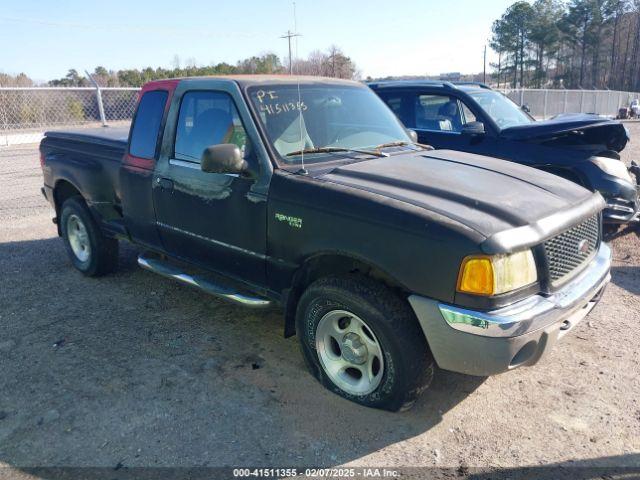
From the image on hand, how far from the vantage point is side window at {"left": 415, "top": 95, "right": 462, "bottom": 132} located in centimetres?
722

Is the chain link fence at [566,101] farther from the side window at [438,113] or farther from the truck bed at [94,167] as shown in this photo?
the truck bed at [94,167]

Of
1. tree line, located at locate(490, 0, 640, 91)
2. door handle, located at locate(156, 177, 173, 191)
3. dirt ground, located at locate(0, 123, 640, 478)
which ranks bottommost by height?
dirt ground, located at locate(0, 123, 640, 478)

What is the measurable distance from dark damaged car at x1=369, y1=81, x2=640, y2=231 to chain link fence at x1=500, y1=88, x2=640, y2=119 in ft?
58.6

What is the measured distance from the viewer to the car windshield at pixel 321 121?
3.62 m

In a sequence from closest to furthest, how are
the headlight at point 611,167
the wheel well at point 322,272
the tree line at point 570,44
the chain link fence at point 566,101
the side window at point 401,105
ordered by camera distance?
the wheel well at point 322,272 → the headlight at point 611,167 → the side window at point 401,105 → the chain link fence at point 566,101 → the tree line at point 570,44

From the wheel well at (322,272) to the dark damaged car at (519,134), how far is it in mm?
4019

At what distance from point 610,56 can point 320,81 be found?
66.3m

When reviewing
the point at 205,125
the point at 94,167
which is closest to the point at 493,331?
the point at 205,125

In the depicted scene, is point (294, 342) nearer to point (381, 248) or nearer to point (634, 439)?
point (381, 248)

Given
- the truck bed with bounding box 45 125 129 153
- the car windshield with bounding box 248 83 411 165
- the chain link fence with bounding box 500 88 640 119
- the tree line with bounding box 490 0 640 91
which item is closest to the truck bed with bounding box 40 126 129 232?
the truck bed with bounding box 45 125 129 153

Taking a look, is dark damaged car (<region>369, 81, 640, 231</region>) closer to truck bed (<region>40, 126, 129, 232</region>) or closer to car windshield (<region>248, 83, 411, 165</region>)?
car windshield (<region>248, 83, 411, 165</region>)

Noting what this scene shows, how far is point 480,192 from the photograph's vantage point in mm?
3094

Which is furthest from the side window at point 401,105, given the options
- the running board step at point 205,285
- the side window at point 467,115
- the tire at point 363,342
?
the tire at point 363,342

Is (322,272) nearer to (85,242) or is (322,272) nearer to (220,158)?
(220,158)
